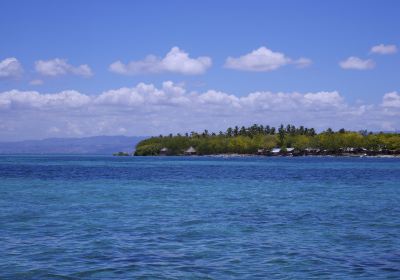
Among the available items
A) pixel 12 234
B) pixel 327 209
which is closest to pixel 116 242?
pixel 12 234

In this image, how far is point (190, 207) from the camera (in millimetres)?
43156

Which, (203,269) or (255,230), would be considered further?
(255,230)

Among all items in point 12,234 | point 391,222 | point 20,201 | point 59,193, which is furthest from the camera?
point 59,193

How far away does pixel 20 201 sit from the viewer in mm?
47938

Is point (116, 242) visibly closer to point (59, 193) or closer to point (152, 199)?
point (152, 199)

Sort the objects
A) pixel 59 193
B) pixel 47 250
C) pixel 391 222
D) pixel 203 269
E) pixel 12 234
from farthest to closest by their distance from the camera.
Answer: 1. pixel 59 193
2. pixel 391 222
3. pixel 12 234
4. pixel 47 250
5. pixel 203 269

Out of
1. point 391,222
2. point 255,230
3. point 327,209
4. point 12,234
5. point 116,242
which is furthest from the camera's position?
point 327,209

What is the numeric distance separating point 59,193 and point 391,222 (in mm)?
36138

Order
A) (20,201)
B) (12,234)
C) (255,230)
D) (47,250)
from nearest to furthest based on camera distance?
(47,250), (12,234), (255,230), (20,201)

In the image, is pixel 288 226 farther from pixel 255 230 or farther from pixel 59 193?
pixel 59 193

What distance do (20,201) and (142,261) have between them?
29961 mm

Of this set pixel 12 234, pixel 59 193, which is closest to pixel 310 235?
pixel 12 234

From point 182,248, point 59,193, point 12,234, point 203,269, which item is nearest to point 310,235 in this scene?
point 182,248

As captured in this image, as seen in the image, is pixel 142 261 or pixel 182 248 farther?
pixel 182 248
